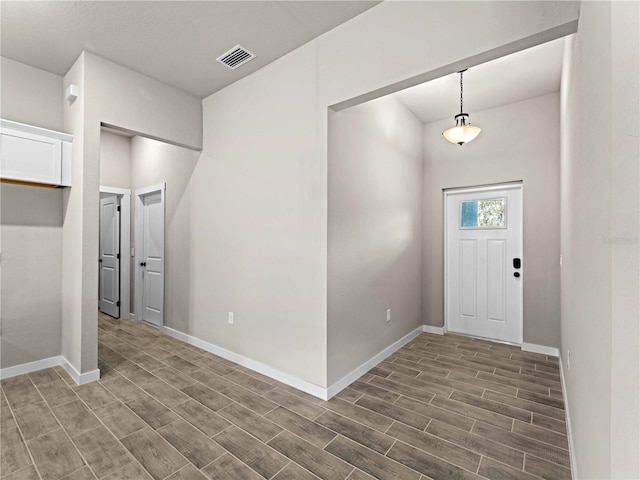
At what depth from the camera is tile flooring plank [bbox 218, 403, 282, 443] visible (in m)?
2.15

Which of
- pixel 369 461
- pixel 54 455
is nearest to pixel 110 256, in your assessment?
pixel 54 455

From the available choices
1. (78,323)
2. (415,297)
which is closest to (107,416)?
(78,323)

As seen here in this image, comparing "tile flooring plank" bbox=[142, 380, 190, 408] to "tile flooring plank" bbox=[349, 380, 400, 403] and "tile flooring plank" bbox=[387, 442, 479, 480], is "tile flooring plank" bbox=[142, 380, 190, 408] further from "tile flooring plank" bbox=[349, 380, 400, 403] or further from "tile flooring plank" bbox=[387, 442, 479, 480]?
"tile flooring plank" bbox=[387, 442, 479, 480]

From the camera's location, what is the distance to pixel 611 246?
3.30ft

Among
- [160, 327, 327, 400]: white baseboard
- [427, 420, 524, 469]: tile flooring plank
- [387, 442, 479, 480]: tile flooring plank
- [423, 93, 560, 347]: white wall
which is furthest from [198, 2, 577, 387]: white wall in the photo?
[423, 93, 560, 347]: white wall

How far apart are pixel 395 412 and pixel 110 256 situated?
534 cm

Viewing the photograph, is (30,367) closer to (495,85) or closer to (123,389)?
(123,389)

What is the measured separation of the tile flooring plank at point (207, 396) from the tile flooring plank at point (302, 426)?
17.2 inches

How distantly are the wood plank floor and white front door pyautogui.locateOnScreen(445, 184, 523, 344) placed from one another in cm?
88

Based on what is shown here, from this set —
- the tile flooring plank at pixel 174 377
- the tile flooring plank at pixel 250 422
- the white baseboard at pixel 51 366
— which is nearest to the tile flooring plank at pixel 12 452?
the white baseboard at pixel 51 366

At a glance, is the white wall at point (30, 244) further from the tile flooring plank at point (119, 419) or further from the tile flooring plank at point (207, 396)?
the tile flooring plank at point (207, 396)

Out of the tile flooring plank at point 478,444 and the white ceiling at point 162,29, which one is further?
the white ceiling at point 162,29

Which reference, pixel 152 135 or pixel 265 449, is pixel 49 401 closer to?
pixel 265 449

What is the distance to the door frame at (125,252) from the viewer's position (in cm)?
520
